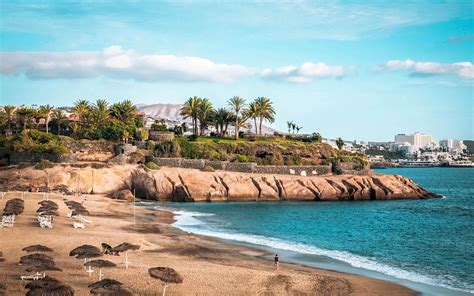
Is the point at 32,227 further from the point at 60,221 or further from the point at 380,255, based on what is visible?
the point at 380,255

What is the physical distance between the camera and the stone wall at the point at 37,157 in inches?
3135

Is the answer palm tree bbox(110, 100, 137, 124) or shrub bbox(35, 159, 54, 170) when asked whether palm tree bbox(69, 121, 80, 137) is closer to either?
palm tree bbox(110, 100, 137, 124)

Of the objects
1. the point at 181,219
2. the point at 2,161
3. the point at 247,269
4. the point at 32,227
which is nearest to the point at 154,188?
the point at 181,219

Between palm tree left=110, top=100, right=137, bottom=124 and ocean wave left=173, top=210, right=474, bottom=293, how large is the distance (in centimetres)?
5355

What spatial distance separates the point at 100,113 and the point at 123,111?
24.6ft

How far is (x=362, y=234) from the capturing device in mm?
49875

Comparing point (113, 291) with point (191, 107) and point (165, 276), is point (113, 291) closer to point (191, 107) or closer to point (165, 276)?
point (165, 276)

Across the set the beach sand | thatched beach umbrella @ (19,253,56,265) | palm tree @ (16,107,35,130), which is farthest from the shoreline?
palm tree @ (16,107,35,130)

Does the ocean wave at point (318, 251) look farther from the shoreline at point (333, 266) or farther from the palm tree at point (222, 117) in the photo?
the palm tree at point (222, 117)

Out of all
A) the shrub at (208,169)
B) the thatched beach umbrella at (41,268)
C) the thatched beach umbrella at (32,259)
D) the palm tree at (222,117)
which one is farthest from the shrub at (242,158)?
the thatched beach umbrella at (41,268)

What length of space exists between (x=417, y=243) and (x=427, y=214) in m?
24.7

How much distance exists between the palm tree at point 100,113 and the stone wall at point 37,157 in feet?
63.9

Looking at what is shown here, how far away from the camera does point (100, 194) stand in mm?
75312

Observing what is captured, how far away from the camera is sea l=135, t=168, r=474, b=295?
33031 mm
